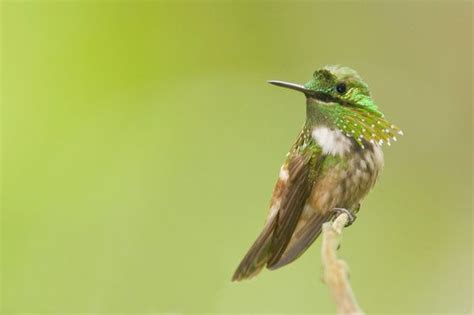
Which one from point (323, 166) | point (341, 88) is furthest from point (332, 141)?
point (341, 88)

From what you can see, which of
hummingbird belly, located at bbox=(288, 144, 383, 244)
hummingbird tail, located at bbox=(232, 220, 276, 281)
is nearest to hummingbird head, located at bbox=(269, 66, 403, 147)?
hummingbird belly, located at bbox=(288, 144, 383, 244)

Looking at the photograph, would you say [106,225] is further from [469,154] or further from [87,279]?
[469,154]

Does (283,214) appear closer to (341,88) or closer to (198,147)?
(341,88)

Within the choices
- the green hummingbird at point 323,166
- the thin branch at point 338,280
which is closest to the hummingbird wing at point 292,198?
the green hummingbird at point 323,166

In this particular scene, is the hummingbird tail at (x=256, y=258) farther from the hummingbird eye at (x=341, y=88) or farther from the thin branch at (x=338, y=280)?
the thin branch at (x=338, y=280)

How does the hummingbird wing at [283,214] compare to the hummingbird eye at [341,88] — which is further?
the hummingbird eye at [341,88]

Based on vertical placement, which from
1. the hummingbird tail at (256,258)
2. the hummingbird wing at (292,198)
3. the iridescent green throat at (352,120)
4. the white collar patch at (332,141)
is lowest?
the hummingbird tail at (256,258)

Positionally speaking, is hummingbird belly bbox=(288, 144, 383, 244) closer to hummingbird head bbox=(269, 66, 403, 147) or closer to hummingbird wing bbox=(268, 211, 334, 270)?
hummingbird wing bbox=(268, 211, 334, 270)

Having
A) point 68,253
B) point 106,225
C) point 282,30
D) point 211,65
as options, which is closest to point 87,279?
point 68,253
